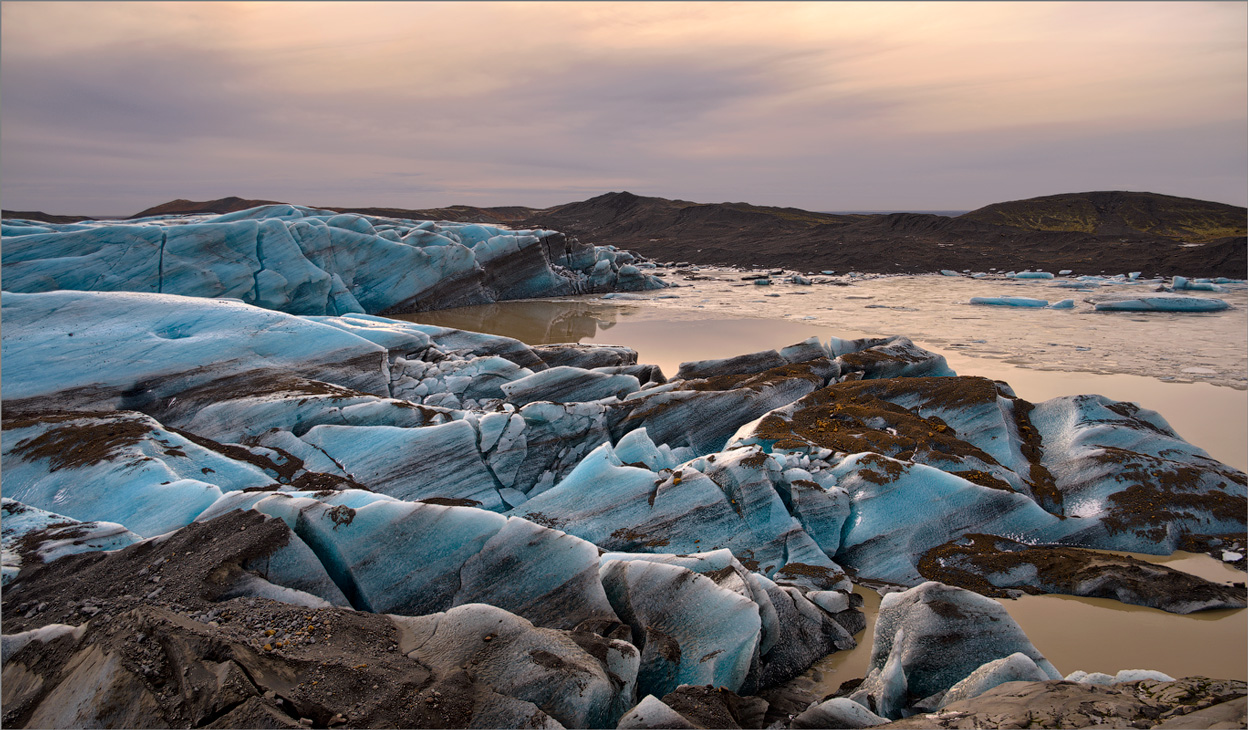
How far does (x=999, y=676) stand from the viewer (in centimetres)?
470

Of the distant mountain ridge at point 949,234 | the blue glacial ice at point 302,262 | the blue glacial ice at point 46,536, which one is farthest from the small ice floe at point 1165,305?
the blue glacial ice at point 46,536

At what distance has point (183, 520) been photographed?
6641 mm

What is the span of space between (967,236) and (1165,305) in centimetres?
3638

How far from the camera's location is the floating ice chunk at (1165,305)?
26156 mm

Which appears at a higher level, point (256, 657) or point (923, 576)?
point (256, 657)

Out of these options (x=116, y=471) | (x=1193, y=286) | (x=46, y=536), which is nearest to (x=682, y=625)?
(x=46, y=536)

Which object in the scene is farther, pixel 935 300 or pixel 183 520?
pixel 935 300

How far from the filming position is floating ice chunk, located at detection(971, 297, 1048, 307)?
28.3 m

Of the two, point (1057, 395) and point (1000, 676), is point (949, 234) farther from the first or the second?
point (1000, 676)

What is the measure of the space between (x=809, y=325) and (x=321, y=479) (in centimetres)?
2037

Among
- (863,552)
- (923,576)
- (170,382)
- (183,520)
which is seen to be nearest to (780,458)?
(863,552)

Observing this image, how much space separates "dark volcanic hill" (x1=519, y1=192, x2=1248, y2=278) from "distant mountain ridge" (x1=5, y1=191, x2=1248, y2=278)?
110 millimetres

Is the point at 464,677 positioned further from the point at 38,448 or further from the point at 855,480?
the point at 38,448

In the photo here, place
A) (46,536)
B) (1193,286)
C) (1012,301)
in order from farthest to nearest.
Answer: (1193,286) → (1012,301) → (46,536)
